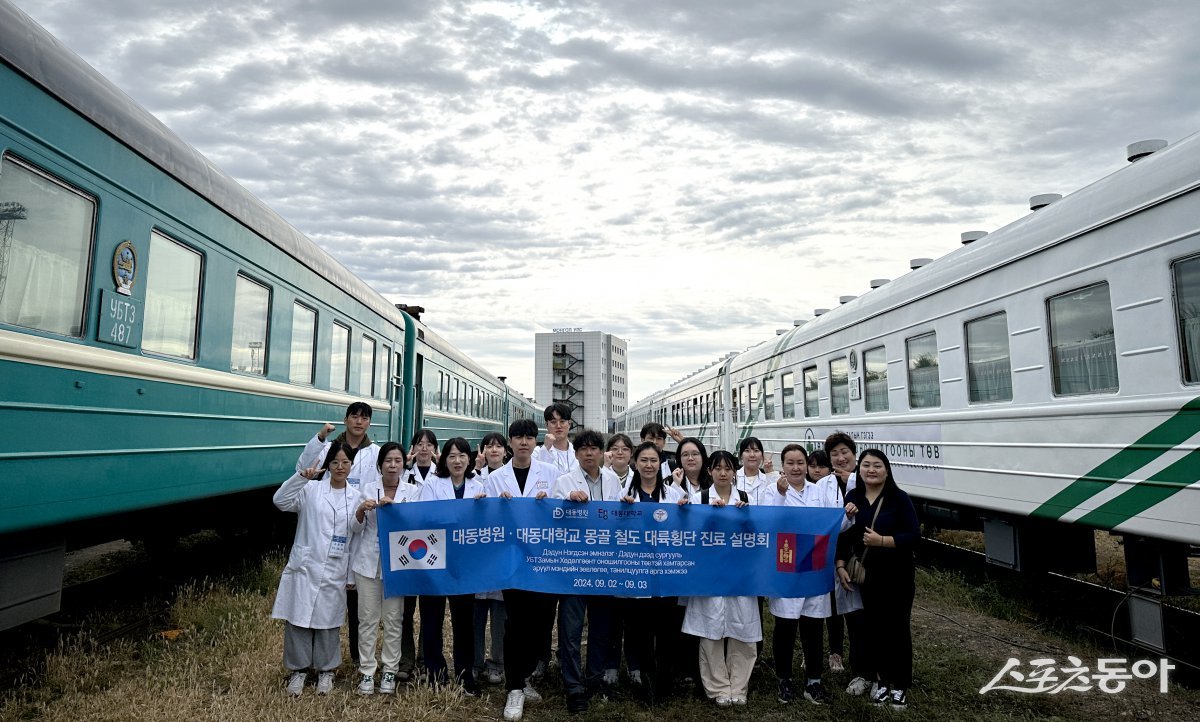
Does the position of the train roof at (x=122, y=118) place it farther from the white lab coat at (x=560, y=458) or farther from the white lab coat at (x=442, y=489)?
the white lab coat at (x=560, y=458)

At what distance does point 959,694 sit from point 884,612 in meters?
0.89

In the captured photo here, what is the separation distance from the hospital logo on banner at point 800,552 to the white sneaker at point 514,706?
1.73m

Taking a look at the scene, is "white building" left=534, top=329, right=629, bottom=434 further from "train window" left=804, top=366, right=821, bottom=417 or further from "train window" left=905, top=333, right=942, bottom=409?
"train window" left=905, top=333, right=942, bottom=409

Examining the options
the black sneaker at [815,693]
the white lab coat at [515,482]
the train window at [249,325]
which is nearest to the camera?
Result: the black sneaker at [815,693]

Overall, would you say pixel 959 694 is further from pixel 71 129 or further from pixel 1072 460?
pixel 71 129

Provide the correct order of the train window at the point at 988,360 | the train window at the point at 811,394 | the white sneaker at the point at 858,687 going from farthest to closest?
the train window at the point at 811,394 < the train window at the point at 988,360 < the white sneaker at the point at 858,687

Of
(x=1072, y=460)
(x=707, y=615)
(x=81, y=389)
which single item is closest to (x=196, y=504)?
(x=81, y=389)

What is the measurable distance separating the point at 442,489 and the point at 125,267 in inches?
90.4

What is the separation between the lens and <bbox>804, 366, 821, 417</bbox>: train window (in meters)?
10.9

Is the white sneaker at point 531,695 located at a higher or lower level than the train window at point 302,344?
lower

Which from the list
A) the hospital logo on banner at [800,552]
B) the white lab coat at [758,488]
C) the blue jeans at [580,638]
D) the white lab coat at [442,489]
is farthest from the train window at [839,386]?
the white lab coat at [442,489]

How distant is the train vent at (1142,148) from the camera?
5.39m

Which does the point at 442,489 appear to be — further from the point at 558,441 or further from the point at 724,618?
the point at 724,618

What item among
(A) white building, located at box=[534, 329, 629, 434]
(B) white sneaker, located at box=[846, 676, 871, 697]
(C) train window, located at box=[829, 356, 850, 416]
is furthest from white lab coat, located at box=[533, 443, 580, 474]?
(A) white building, located at box=[534, 329, 629, 434]
